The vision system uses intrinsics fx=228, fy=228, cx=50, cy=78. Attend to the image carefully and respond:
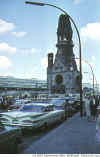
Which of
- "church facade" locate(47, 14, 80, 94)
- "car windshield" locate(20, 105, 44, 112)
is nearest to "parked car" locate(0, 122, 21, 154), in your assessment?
"car windshield" locate(20, 105, 44, 112)

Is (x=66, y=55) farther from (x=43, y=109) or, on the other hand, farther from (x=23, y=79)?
(x=43, y=109)

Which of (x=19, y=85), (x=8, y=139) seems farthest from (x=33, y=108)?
(x=19, y=85)

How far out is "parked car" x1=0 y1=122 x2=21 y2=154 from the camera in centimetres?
521

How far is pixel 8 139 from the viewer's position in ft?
18.2

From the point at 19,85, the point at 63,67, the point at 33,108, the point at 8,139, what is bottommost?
the point at 8,139

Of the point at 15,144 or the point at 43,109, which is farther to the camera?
the point at 43,109

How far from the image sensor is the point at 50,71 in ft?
340

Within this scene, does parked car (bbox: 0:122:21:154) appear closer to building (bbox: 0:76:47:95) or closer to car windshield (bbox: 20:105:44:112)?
car windshield (bbox: 20:105:44:112)

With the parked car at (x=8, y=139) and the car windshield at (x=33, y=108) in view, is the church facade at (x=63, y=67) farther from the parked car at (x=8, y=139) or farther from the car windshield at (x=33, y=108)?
the parked car at (x=8, y=139)

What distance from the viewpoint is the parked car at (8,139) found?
5207 mm

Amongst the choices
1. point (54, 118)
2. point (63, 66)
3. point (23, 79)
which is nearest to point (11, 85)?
point (23, 79)

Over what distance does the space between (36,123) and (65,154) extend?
395 centimetres

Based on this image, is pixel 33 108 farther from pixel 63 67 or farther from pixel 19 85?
pixel 19 85

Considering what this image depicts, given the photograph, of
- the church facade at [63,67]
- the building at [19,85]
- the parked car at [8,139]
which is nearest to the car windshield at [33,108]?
the parked car at [8,139]
